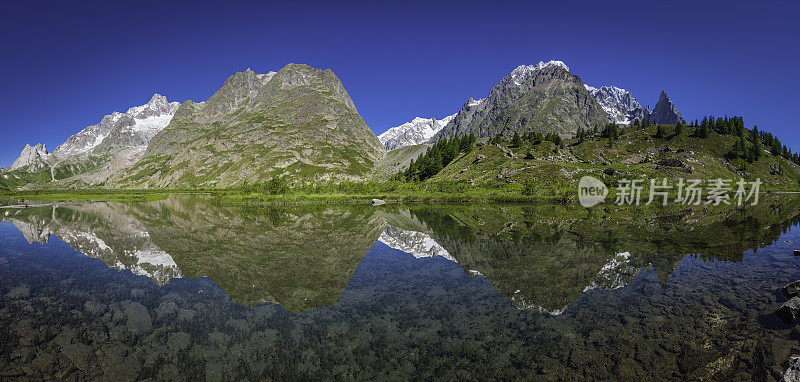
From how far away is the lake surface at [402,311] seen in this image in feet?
37.7

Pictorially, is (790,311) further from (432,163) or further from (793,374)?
(432,163)

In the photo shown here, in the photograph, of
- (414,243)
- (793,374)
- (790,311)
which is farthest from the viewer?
(414,243)

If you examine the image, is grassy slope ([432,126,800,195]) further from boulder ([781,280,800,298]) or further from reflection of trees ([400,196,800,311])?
boulder ([781,280,800,298])

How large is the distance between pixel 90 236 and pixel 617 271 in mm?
58041

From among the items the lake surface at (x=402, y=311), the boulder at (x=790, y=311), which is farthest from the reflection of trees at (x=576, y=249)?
the boulder at (x=790, y=311)

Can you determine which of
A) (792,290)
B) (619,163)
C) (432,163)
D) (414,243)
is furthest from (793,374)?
(619,163)

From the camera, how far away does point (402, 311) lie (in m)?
16.7

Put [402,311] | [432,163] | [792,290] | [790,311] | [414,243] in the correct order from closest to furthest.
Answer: [790,311], [402,311], [792,290], [414,243], [432,163]

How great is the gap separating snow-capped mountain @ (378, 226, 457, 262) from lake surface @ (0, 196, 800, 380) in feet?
1.74

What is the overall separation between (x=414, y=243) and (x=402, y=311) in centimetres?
1863

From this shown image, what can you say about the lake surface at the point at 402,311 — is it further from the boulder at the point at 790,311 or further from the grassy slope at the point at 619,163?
the grassy slope at the point at 619,163

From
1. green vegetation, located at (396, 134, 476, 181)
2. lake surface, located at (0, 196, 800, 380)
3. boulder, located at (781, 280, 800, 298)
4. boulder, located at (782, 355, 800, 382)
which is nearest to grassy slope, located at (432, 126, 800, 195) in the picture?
green vegetation, located at (396, 134, 476, 181)

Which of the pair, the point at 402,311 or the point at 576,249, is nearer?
the point at 402,311

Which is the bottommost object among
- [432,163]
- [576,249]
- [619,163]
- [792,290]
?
[792,290]
